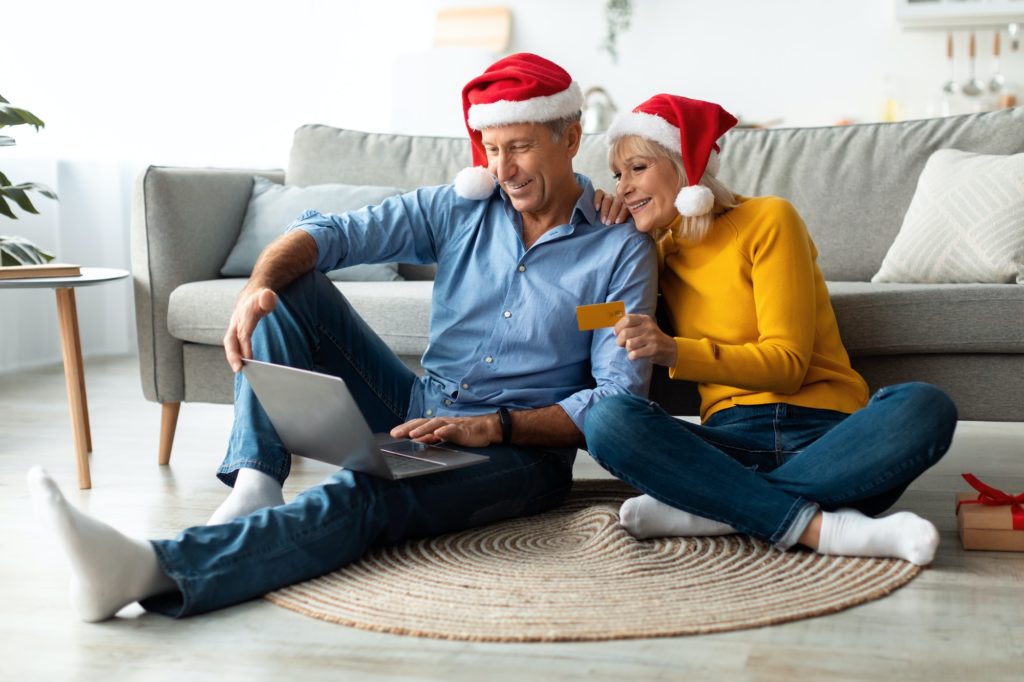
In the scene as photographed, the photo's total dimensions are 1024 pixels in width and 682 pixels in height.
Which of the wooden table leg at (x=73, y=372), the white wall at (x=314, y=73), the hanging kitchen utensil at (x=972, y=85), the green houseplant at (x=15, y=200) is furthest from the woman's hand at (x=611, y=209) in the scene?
the hanging kitchen utensil at (x=972, y=85)

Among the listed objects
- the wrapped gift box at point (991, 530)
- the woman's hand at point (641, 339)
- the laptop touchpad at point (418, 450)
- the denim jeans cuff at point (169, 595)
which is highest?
the woman's hand at point (641, 339)

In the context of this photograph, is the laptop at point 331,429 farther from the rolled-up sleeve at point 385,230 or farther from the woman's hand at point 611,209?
the woman's hand at point 611,209

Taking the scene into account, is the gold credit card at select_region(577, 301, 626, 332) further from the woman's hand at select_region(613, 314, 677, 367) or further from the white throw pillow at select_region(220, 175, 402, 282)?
the white throw pillow at select_region(220, 175, 402, 282)

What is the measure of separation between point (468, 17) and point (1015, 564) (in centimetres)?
399

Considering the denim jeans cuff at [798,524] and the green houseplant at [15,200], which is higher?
the green houseplant at [15,200]

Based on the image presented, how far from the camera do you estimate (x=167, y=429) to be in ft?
8.79

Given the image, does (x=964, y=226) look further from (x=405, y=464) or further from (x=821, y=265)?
(x=405, y=464)

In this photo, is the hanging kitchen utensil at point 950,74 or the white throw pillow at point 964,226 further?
the hanging kitchen utensil at point 950,74

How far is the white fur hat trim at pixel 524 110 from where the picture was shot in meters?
1.95

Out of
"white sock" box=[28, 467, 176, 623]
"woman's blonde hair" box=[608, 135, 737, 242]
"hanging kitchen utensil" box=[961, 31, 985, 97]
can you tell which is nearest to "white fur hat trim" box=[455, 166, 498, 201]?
"woman's blonde hair" box=[608, 135, 737, 242]

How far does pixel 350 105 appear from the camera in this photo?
16.8ft

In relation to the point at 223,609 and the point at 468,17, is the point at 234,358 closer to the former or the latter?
the point at 223,609

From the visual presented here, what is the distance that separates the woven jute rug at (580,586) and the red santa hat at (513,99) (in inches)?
24.0

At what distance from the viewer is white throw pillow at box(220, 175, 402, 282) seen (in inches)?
112
